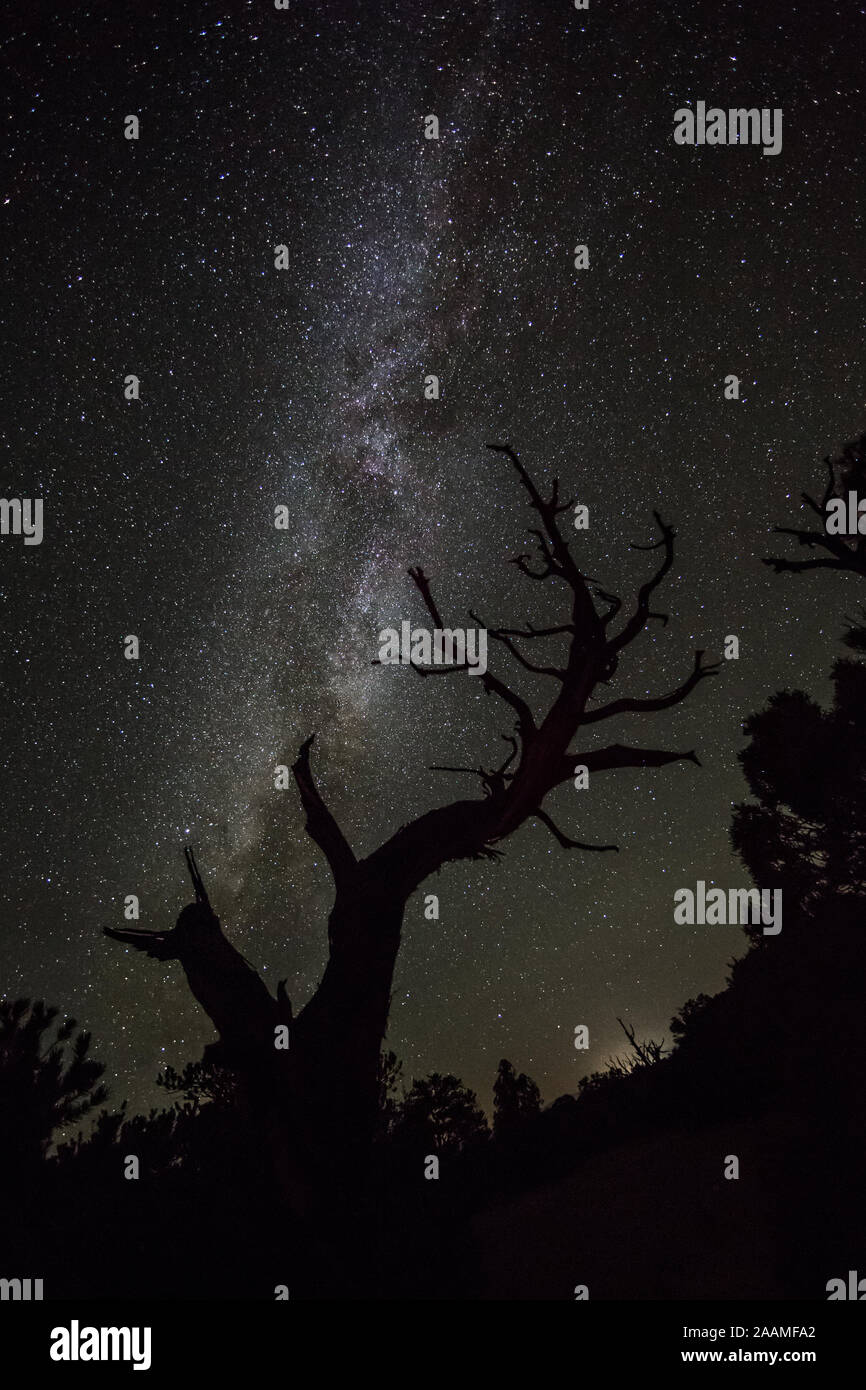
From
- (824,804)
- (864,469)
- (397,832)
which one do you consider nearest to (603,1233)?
(397,832)

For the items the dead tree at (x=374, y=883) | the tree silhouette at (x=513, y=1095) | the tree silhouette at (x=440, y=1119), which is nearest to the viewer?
the dead tree at (x=374, y=883)

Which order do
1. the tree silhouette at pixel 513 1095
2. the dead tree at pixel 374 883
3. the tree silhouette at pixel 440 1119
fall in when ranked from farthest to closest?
the tree silhouette at pixel 513 1095
the tree silhouette at pixel 440 1119
the dead tree at pixel 374 883

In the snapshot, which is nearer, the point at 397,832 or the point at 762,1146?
the point at 762,1146

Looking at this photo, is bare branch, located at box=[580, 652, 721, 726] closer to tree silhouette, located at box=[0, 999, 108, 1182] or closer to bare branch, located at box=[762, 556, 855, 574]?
bare branch, located at box=[762, 556, 855, 574]

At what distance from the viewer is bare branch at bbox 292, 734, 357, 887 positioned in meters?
8.26

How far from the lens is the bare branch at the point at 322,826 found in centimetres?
826

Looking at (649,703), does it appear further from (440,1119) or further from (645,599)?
(440,1119)

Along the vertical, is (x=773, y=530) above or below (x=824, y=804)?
above

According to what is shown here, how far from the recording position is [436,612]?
27.1 feet

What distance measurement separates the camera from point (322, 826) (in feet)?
27.5

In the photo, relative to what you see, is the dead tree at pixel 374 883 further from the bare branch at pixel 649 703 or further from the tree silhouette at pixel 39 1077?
the tree silhouette at pixel 39 1077

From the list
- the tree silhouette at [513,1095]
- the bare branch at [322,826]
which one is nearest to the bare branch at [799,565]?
the bare branch at [322,826]

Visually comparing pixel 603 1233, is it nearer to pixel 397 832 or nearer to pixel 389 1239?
pixel 389 1239
